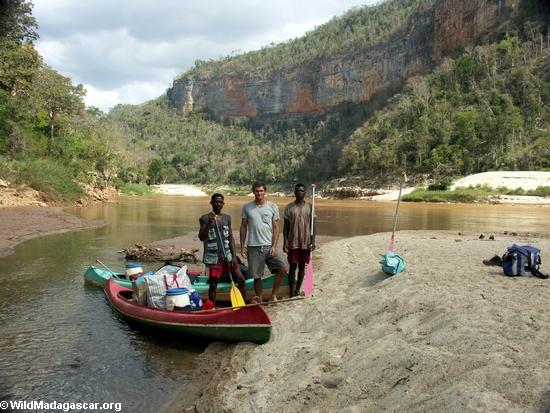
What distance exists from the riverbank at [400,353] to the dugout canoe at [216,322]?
16 centimetres

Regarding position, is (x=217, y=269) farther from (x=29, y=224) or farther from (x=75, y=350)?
(x=29, y=224)

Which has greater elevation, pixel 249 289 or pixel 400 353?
pixel 400 353

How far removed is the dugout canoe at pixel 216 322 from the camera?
596cm

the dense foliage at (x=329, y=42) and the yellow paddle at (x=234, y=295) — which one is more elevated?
the dense foliage at (x=329, y=42)

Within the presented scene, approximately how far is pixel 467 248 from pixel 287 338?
248 inches

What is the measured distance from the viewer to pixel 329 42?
140 metres

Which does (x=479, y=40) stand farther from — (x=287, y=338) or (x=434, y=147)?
(x=287, y=338)

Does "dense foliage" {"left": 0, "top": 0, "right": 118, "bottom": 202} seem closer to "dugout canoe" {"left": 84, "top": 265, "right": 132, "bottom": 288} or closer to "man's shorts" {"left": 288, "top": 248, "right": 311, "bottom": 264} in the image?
"dugout canoe" {"left": 84, "top": 265, "right": 132, "bottom": 288}

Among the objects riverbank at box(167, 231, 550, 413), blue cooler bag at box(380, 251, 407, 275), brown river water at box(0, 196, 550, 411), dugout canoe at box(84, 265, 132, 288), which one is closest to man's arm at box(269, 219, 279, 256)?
riverbank at box(167, 231, 550, 413)

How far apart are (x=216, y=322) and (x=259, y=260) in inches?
51.9

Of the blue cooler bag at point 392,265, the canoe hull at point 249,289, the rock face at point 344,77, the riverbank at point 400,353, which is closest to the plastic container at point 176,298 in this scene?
the riverbank at point 400,353

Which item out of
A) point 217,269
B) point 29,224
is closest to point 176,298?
point 217,269

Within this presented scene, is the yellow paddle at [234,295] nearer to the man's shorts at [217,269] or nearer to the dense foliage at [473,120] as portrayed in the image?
the man's shorts at [217,269]

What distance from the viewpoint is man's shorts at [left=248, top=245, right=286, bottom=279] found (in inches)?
279
